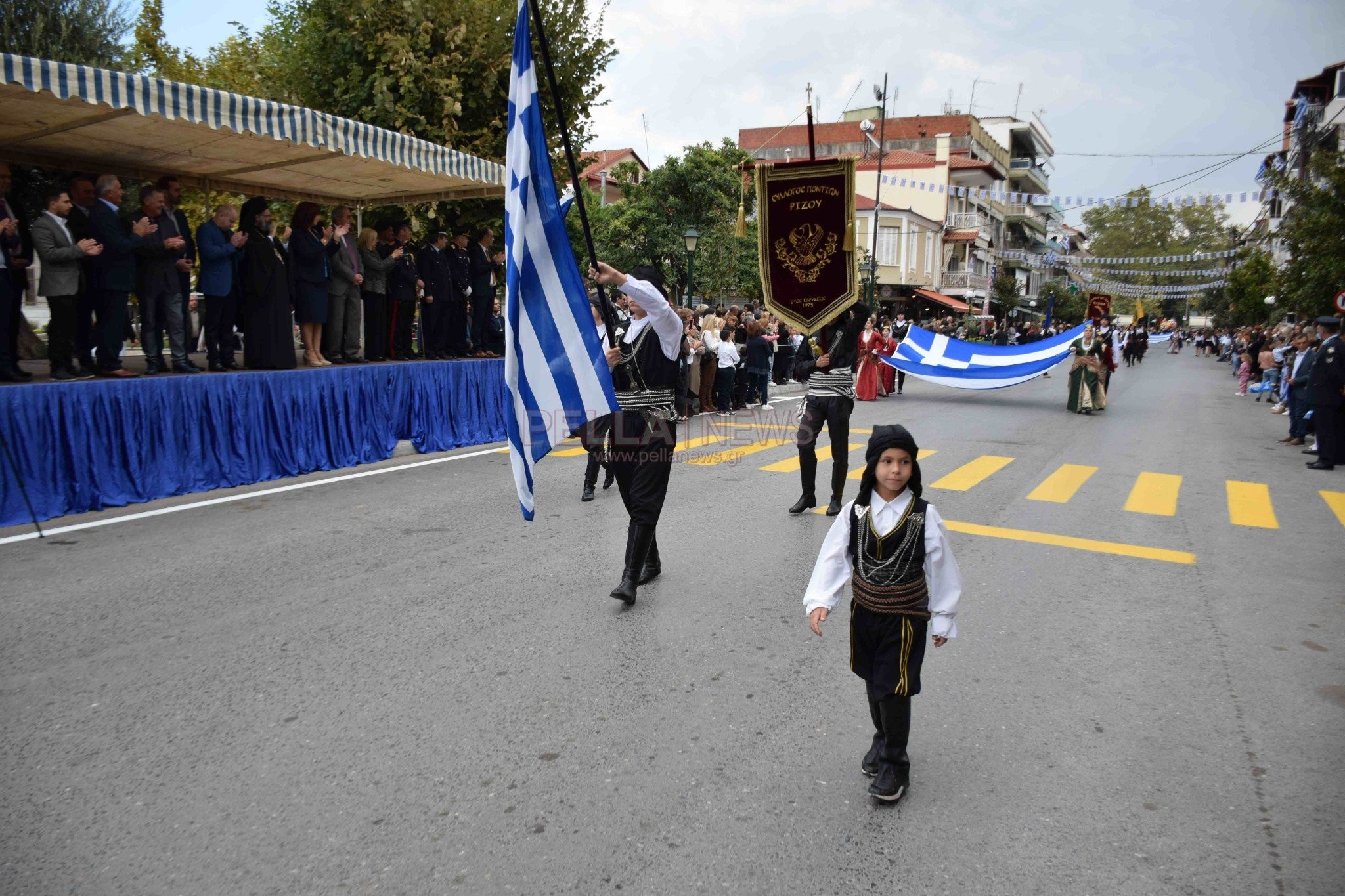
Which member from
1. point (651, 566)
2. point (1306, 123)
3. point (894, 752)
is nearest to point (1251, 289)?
point (1306, 123)

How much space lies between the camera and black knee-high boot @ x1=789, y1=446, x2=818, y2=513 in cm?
764

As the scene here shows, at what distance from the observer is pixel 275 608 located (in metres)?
5.00

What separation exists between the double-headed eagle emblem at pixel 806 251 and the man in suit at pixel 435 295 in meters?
5.59

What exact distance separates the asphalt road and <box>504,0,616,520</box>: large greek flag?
1.12 m

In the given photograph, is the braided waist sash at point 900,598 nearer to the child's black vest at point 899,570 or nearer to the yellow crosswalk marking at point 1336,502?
the child's black vest at point 899,570

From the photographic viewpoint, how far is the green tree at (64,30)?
693 inches

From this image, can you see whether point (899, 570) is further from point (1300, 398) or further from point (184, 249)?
point (1300, 398)

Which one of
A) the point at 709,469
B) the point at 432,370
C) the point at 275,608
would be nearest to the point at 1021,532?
the point at 709,469

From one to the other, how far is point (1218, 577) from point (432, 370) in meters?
8.35

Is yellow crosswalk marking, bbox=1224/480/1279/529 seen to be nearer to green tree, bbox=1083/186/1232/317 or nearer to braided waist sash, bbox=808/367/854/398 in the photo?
braided waist sash, bbox=808/367/854/398

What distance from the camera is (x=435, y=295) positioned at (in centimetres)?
1181

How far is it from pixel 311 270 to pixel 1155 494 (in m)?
9.23

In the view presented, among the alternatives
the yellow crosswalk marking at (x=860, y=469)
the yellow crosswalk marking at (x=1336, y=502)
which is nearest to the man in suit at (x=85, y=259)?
the yellow crosswalk marking at (x=860, y=469)

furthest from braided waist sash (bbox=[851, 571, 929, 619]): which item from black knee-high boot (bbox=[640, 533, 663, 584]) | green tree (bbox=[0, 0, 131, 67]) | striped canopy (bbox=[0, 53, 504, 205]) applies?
green tree (bbox=[0, 0, 131, 67])
